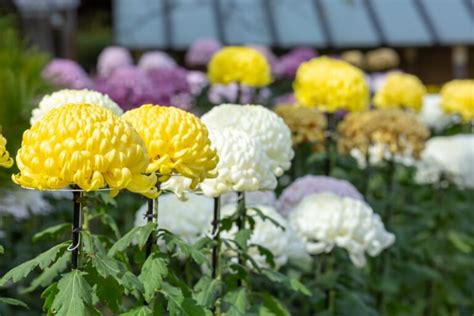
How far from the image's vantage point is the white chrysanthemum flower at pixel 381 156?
11.8ft

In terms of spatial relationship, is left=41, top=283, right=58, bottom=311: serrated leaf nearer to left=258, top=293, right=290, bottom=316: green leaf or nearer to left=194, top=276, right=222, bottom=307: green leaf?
left=194, top=276, right=222, bottom=307: green leaf

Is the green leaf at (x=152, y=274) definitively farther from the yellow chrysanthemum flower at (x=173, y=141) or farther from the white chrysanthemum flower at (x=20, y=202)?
the white chrysanthemum flower at (x=20, y=202)

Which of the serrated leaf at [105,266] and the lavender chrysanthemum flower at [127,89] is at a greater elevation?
the lavender chrysanthemum flower at [127,89]

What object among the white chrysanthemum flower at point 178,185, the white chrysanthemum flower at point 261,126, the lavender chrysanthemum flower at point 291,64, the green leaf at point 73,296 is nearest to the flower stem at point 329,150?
the white chrysanthemum flower at point 261,126

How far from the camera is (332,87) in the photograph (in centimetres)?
346

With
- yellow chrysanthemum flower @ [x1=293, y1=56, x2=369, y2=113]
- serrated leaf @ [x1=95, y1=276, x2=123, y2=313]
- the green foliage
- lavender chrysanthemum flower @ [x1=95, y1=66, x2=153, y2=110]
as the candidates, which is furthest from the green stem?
lavender chrysanthemum flower @ [x1=95, y1=66, x2=153, y2=110]

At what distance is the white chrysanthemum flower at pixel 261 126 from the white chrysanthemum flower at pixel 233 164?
0.16 m

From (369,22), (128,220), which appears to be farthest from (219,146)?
(369,22)

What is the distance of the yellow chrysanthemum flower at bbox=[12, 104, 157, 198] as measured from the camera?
136 centimetres

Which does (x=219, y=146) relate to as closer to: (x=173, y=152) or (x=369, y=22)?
(x=173, y=152)

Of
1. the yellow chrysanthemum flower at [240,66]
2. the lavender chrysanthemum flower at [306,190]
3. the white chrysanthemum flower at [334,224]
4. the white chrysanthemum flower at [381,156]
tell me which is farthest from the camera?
the yellow chrysanthemum flower at [240,66]

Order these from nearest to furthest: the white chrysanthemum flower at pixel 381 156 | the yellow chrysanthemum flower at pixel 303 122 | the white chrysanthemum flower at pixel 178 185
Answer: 1. the white chrysanthemum flower at pixel 178 185
2. the yellow chrysanthemum flower at pixel 303 122
3. the white chrysanthemum flower at pixel 381 156

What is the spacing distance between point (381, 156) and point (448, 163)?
0.66 m

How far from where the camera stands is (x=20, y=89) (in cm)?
332
